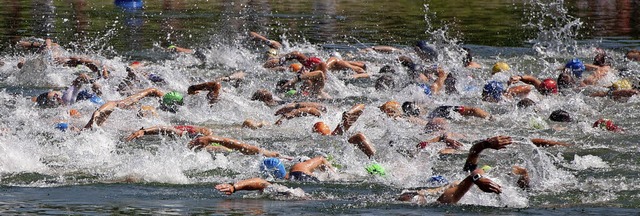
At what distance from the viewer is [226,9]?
123 ft

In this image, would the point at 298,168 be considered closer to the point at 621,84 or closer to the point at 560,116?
the point at 560,116

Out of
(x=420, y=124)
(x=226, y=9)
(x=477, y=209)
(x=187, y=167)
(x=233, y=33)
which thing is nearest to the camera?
(x=477, y=209)

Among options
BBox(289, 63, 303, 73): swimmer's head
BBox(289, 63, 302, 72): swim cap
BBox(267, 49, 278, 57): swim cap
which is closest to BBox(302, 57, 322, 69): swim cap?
BBox(289, 63, 303, 73): swimmer's head

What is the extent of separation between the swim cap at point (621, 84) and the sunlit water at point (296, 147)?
0.42 meters

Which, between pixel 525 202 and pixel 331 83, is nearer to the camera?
pixel 525 202

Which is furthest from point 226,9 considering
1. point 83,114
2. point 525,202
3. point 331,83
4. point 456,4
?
point 525,202

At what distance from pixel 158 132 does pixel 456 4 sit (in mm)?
26681

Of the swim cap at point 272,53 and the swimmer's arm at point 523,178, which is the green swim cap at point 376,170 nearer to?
the swimmer's arm at point 523,178

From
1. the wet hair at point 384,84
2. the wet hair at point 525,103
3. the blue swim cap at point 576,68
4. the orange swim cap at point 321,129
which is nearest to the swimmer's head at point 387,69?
the wet hair at point 384,84

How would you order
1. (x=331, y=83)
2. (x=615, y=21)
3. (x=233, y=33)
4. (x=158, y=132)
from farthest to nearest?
(x=615, y=21)
(x=233, y=33)
(x=331, y=83)
(x=158, y=132)

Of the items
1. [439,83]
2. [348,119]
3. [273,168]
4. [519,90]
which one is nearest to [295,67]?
[439,83]

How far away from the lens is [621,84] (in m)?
18.6

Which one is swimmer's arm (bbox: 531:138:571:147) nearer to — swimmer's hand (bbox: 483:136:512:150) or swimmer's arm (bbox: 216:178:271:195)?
swimmer's hand (bbox: 483:136:512:150)

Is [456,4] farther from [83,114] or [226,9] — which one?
[83,114]
